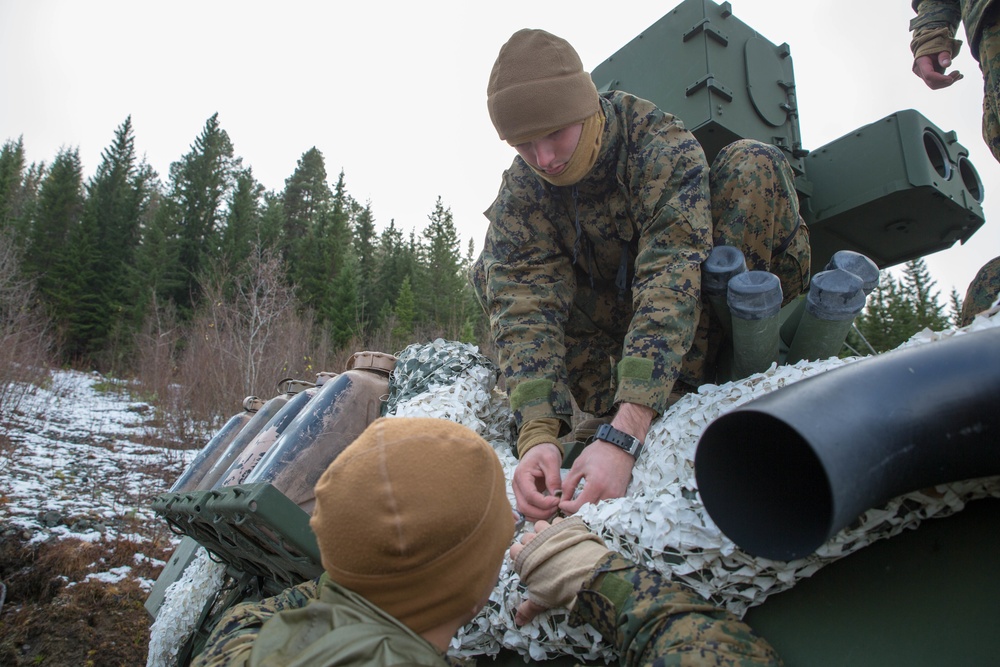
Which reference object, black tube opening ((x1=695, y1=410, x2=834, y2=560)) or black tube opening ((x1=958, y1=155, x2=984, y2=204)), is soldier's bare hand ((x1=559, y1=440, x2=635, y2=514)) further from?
black tube opening ((x1=958, y1=155, x2=984, y2=204))

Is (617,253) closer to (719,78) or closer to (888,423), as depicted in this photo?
(719,78)

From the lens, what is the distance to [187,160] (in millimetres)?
38531

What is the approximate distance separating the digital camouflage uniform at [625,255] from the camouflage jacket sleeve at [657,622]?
0.63m

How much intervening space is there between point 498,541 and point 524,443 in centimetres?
83

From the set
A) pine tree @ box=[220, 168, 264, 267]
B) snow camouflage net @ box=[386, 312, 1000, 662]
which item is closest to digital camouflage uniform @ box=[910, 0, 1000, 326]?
snow camouflage net @ box=[386, 312, 1000, 662]

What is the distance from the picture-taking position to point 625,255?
2.25 metres

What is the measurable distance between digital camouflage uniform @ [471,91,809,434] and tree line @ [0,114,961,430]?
24.8 m

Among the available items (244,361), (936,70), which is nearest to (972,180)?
(936,70)

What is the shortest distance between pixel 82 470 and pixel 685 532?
1112 centimetres

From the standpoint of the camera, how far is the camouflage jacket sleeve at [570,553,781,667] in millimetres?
1013

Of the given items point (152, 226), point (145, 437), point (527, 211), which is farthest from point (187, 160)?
point (527, 211)

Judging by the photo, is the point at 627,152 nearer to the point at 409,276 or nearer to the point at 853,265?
the point at 853,265

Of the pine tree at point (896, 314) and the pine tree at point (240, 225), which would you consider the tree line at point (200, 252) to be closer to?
the pine tree at point (240, 225)

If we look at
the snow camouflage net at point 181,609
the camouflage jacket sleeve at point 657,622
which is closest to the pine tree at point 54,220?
the snow camouflage net at point 181,609
